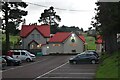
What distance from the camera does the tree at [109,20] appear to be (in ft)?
94.2

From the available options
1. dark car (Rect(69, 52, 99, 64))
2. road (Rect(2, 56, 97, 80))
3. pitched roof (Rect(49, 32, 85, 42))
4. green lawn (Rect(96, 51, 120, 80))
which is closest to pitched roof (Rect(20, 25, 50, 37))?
pitched roof (Rect(49, 32, 85, 42))

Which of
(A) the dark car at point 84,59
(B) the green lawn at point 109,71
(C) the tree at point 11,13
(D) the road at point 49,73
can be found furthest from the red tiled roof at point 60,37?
(B) the green lawn at point 109,71

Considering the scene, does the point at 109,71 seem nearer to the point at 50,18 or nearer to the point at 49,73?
the point at 49,73

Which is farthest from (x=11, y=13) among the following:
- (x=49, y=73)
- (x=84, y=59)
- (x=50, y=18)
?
(x=50, y=18)

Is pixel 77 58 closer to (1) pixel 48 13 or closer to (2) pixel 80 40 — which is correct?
(2) pixel 80 40

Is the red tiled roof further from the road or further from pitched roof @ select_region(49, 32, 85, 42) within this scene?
the road

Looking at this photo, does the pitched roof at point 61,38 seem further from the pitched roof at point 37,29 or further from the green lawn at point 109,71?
the green lawn at point 109,71

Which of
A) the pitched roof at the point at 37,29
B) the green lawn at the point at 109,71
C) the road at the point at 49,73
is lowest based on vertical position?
the road at the point at 49,73

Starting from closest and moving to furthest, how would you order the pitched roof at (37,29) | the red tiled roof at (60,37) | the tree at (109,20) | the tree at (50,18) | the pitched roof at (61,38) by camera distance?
the tree at (109,20)
the pitched roof at (37,29)
the pitched roof at (61,38)
the red tiled roof at (60,37)
the tree at (50,18)

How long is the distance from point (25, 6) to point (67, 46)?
3240 centimetres

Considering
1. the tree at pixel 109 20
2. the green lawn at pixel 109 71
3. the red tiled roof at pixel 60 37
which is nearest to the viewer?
the green lawn at pixel 109 71

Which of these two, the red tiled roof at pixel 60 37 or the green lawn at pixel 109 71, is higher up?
the red tiled roof at pixel 60 37

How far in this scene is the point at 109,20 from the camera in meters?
37.1

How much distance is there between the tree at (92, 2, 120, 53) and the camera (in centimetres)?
2870
